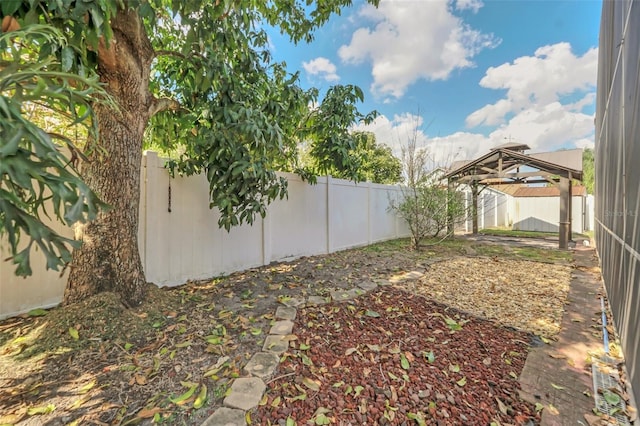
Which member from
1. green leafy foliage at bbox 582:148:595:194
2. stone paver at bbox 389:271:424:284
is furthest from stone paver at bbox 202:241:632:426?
green leafy foliage at bbox 582:148:595:194

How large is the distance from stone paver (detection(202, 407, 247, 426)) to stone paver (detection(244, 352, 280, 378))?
11.8 inches

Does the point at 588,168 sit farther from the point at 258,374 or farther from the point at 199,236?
the point at 258,374

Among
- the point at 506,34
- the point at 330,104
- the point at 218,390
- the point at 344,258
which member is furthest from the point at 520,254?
the point at 218,390

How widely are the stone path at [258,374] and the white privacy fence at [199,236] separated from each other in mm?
1573

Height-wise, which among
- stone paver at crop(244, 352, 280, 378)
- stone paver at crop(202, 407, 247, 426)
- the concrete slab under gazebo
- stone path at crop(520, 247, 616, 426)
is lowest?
stone path at crop(520, 247, 616, 426)

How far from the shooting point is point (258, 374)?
5.95 feet

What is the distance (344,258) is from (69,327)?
402 centimetres

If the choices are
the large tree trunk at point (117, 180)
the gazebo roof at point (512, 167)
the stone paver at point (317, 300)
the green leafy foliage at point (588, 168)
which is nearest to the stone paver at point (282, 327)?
the stone paver at point (317, 300)

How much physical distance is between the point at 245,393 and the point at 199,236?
2.49 m

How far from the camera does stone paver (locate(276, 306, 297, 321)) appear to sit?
260cm

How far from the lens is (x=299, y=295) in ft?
10.3

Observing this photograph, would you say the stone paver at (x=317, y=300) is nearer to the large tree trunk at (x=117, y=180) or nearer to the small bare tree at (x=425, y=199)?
the large tree trunk at (x=117, y=180)

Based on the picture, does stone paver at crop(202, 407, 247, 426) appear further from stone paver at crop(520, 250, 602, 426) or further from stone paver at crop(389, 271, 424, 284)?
stone paver at crop(389, 271, 424, 284)

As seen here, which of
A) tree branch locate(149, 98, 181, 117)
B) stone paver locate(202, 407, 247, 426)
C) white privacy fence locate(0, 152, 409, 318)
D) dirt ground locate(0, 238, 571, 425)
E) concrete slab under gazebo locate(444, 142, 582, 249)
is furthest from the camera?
concrete slab under gazebo locate(444, 142, 582, 249)
